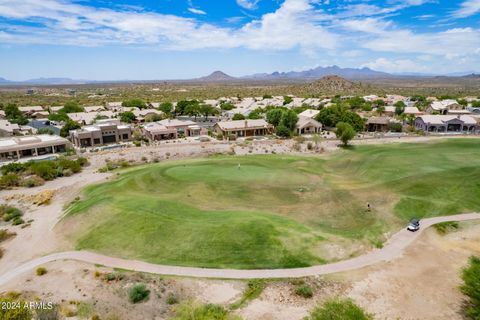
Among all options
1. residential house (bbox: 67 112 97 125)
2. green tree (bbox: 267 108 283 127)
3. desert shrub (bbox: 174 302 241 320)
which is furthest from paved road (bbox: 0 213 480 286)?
residential house (bbox: 67 112 97 125)

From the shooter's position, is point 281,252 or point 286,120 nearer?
point 281,252

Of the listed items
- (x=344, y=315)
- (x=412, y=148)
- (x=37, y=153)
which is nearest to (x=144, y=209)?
(x=344, y=315)

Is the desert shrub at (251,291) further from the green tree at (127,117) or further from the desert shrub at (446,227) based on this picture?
the green tree at (127,117)

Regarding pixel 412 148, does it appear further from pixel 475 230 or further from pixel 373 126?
pixel 475 230

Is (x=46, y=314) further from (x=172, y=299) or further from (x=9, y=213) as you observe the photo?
(x=9, y=213)

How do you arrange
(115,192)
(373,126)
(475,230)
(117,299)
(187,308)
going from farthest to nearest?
1. (373,126)
2. (115,192)
3. (475,230)
4. (117,299)
5. (187,308)

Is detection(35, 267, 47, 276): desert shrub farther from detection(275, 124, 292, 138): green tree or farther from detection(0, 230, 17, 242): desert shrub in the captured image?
detection(275, 124, 292, 138): green tree
